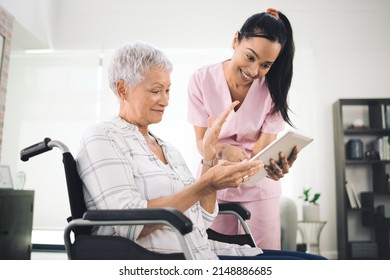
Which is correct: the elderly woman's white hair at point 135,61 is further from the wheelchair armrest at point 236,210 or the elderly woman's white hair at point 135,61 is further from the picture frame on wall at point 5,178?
the picture frame on wall at point 5,178

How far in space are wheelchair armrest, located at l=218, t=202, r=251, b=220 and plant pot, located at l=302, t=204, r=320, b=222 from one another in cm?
247

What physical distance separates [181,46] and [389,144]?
208 centimetres

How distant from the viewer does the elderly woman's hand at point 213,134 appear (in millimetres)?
1164

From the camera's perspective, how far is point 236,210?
1269mm

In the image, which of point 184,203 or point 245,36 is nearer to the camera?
point 184,203

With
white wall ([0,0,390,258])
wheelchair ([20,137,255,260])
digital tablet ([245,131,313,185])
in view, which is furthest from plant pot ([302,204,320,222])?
wheelchair ([20,137,255,260])

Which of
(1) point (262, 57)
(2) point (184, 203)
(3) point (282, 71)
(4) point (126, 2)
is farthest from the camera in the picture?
(4) point (126, 2)

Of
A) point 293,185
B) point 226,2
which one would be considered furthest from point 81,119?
point 293,185

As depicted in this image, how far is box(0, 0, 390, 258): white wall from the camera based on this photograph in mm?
3619

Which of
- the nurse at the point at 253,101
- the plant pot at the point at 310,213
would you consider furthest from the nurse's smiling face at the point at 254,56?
the plant pot at the point at 310,213

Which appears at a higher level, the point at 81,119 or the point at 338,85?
the point at 338,85

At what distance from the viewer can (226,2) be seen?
146 inches

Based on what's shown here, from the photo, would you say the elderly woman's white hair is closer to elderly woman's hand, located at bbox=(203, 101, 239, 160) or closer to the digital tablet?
elderly woman's hand, located at bbox=(203, 101, 239, 160)
